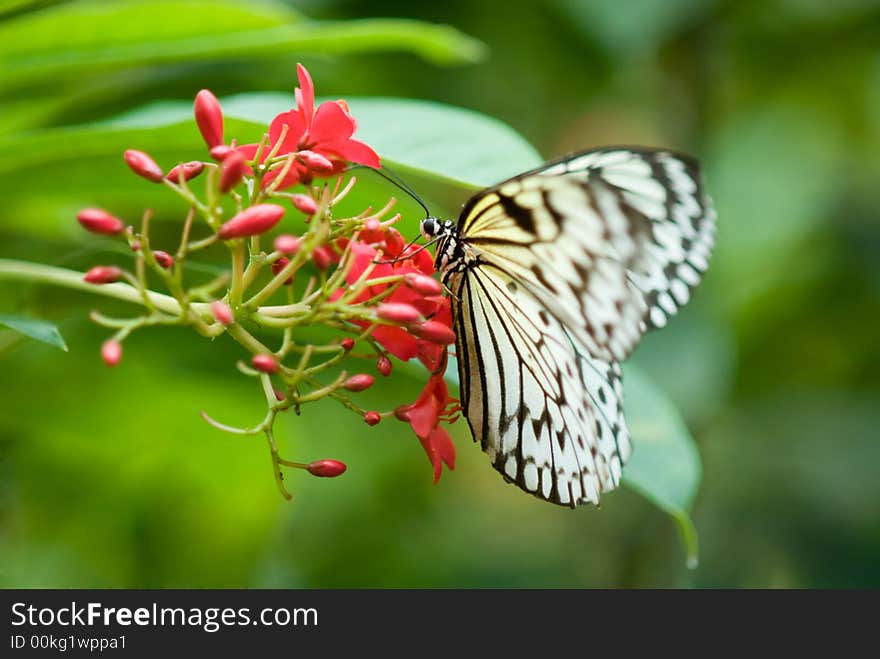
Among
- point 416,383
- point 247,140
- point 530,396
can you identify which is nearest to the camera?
point 247,140

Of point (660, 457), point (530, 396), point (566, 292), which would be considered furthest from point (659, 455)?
point (566, 292)

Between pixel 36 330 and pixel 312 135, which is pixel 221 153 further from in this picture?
pixel 36 330

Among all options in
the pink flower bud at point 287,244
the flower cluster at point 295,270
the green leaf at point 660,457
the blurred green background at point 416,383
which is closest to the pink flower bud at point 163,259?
the flower cluster at point 295,270

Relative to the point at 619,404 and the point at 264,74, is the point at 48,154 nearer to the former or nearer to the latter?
the point at 264,74

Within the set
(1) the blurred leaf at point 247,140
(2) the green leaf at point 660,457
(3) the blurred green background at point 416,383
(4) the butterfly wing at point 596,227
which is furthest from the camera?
(3) the blurred green background at point 416,383

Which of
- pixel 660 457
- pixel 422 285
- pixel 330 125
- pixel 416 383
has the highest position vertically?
pixel 330 125

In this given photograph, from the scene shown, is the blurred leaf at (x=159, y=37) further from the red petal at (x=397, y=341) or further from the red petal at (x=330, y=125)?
the red petal at (x=397, y=341)
